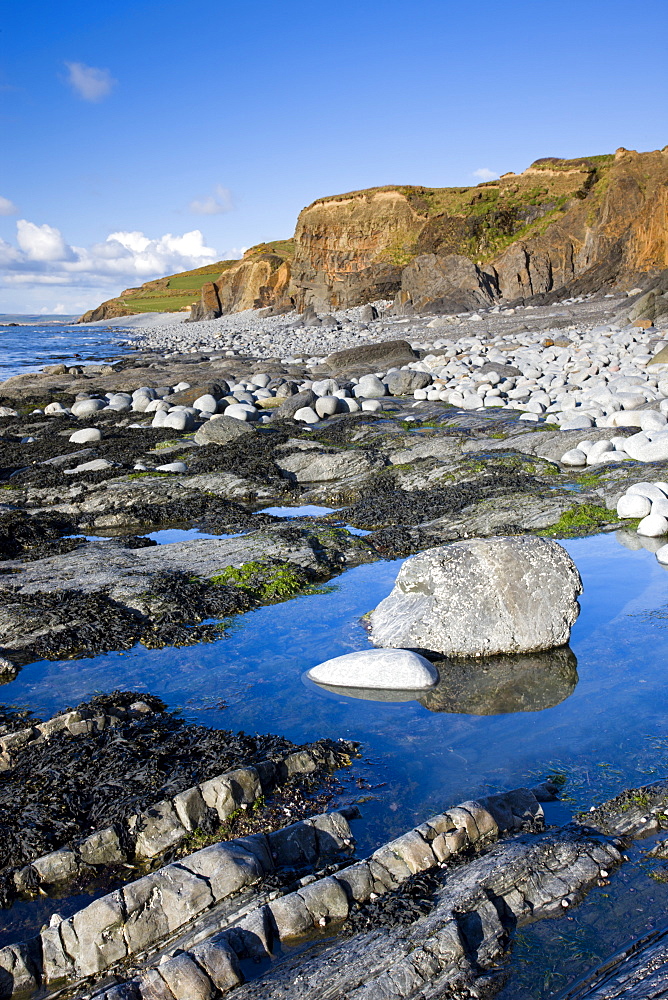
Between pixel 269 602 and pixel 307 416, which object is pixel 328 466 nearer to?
pixel 307 416

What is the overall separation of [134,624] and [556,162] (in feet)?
160

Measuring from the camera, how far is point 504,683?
5301 mm

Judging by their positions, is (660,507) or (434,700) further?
(660,507)

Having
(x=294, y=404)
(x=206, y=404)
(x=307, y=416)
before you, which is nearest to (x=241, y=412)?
(x=294, y=404)

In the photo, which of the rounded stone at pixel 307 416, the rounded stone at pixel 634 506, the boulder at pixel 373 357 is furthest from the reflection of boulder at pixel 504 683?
the boulder at pixel 373 357

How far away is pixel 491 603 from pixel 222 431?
29.1ft

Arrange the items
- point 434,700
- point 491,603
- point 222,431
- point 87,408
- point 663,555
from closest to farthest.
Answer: point 434,700 → point 491,603 → point 663,555 → point 222,431 → point 87,408

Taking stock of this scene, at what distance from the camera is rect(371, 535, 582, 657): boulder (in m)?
5.73

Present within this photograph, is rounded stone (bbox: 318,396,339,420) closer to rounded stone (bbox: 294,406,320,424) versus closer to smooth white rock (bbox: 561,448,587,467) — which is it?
rounded stone (bbox: 294,406,320,424)

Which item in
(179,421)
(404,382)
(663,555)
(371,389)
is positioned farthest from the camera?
(404,382)

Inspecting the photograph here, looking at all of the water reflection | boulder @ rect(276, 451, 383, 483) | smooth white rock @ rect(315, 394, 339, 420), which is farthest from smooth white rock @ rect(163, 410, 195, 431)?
the water reflection

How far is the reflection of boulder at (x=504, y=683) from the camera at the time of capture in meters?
5.00

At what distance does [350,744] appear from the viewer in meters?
4.53

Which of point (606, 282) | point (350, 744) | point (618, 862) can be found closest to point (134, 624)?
point (350, 744)
